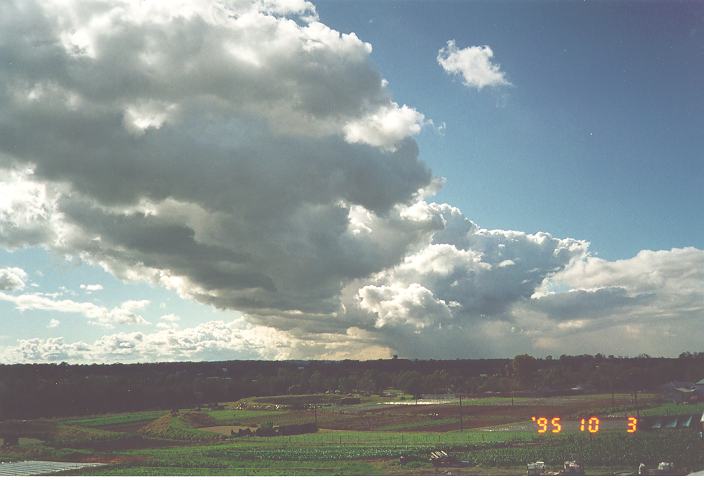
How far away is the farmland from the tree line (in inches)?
134

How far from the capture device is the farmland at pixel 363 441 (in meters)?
41.7

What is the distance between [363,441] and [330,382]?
7849 centimetres

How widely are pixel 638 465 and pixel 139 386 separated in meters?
92.9

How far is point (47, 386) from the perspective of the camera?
99812mm

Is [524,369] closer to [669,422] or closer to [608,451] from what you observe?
[669,422]

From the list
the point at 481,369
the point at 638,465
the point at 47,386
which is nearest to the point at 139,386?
the point at 47,386

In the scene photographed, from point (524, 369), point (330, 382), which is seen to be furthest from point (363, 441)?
point (330, 382)

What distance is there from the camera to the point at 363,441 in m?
61.6

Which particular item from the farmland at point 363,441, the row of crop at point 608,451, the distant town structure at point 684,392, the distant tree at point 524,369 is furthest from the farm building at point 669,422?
the distant tree at point 524,369

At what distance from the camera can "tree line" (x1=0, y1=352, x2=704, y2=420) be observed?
83.8m

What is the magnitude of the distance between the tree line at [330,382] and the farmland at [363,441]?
3.42 m

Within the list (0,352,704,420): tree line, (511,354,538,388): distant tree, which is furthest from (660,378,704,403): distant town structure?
(511,354,538,388): distant tree

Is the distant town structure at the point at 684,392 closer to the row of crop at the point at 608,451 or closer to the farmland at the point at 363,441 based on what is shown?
the farmland at the point at 363,441

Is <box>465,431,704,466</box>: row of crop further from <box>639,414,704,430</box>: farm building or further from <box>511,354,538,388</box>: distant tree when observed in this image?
<box>511,354,538,388</box>: distant tree
